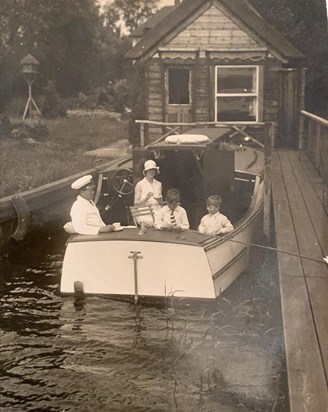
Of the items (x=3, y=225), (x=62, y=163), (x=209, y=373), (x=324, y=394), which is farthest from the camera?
(x=62, y=163)

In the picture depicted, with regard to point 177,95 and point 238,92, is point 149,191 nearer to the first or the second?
point 238,92

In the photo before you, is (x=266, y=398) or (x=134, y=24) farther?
(x=134, y=24)

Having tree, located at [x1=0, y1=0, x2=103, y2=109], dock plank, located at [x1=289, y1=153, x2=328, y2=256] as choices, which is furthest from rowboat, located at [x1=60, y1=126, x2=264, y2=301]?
tree, located at [x1=0, y1=0, x2=103, y2=109]

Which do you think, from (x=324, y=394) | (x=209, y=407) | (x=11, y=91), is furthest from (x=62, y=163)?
(x=11, y=91)

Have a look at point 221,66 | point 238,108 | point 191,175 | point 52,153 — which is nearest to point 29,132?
point 52,153

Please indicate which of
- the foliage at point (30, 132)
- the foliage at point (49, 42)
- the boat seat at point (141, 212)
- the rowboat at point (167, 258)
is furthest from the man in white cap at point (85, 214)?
the foliage at point (49, 42)

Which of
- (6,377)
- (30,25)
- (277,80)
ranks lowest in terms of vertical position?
(6,377)

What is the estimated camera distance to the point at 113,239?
805cm

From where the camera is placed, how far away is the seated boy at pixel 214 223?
8.69m

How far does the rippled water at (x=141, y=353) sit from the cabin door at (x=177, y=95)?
9.54 m

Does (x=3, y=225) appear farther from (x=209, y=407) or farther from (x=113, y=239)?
(x=209, y=407)

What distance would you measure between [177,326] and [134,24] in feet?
184

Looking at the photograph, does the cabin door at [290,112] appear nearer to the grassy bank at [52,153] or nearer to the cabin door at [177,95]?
the cabin door at [177,95]

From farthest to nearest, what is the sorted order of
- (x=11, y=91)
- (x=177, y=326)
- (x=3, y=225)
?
1. (x=11, y=91)
2. (x=3, y=225)
3. (x=177, y=326)
